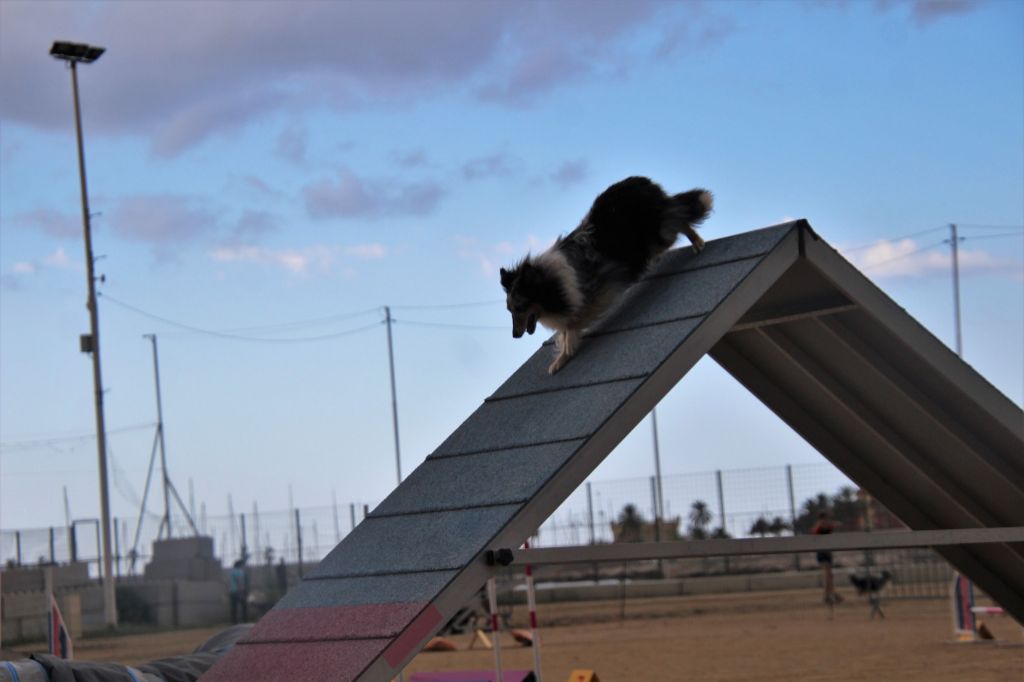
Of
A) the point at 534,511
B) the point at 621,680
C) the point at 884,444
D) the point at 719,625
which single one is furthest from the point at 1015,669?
the point at 719,625

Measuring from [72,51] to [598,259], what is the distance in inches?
871

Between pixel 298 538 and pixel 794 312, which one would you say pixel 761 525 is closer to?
pixel 298 538

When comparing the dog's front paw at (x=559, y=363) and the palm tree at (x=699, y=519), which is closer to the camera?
the dog's front paw at (x=559, y=363)

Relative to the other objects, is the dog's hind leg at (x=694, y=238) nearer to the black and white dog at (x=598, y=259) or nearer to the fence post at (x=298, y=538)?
the black and white dog at (x=598, y=259)

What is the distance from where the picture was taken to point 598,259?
20.2 feet

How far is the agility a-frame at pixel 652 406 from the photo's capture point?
16.7 feet

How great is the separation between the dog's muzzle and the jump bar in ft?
3.51

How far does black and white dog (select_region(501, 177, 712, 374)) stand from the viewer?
19.4ft

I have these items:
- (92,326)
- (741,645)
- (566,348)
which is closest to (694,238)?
(566,348)

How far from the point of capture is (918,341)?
6098 millimetres

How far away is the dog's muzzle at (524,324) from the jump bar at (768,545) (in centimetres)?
107

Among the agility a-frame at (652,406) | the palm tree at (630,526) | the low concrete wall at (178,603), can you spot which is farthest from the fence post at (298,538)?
the agility a-frame at (652,406)

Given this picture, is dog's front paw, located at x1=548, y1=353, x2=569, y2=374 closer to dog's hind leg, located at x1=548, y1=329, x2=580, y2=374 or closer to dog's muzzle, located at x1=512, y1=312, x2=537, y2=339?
dog's hind leg, located at x1=548, y1=329, x2=580, y2=374

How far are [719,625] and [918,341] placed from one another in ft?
43.5
